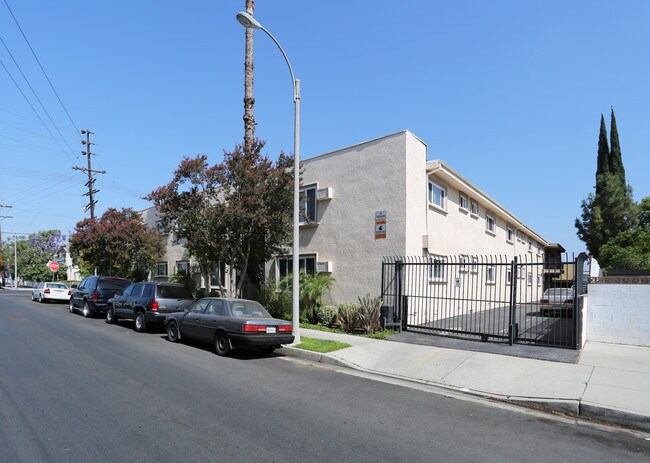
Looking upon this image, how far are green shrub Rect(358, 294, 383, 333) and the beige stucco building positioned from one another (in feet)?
3.53

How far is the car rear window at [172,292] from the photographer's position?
44.9ft

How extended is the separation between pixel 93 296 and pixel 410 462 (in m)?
17.0

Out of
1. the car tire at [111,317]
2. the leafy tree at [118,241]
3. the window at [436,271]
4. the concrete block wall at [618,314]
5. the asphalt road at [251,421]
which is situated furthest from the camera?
the leafy tree at [118,241]

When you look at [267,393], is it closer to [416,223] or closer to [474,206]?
[416,223]

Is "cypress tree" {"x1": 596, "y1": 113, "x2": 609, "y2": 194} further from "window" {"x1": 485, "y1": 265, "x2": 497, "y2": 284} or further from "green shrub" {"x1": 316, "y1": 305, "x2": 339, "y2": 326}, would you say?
"green shrub" {"x1": 316, "y1": 305, "x2": 339, "y2": 326}

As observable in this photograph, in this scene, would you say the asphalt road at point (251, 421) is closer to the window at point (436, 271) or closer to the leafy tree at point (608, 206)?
the window at point (436, 271)

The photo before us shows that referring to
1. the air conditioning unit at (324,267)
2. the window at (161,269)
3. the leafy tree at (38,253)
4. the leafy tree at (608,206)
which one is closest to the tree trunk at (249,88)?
the air conditioning unit at (324,267)

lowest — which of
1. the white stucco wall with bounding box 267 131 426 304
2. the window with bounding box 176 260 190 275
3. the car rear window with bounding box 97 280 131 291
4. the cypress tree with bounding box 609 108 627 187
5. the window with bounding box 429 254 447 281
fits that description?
the car rear window with bounding box 97 280 131 291

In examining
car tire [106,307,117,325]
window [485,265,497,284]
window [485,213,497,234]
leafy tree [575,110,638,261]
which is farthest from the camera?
leafy tree [575,110,638,261]

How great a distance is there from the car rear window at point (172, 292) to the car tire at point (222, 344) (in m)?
4.44

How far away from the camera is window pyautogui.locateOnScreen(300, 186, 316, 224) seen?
16234 millimetres

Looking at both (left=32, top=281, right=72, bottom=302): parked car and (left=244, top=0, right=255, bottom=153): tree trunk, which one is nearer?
(left=244, top=0, right=255, bottom=153): tree trunk

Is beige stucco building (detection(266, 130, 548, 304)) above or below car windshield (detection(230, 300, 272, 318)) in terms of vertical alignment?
above

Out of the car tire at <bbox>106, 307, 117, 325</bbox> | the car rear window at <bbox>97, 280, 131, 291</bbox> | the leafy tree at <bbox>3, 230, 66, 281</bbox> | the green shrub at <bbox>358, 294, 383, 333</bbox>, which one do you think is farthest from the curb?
the leafy tree at <bbox>3, 230, 66, 281</bbox>
